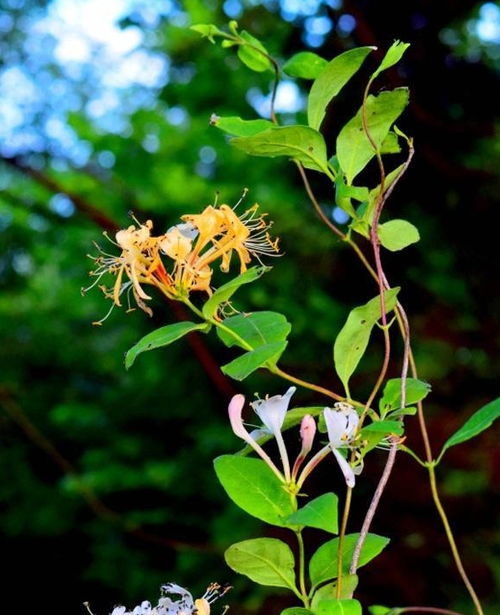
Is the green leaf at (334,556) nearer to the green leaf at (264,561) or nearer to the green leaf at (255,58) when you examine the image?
the green leaf at (264,561)

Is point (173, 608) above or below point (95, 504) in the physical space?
above

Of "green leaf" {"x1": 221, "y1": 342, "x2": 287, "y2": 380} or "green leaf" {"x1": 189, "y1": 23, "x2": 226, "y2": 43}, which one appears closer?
"green leaf" {"x1": 221, "y1": 342, "x2": 287, "y2": 380}

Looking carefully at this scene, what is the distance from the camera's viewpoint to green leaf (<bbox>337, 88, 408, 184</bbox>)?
425 millimetres

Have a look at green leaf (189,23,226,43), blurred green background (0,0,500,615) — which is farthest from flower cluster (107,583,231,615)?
blurred green background (0,0,500,615)

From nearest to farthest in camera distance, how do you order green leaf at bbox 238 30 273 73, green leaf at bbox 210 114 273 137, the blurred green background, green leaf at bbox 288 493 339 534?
green leaf at bbox 288 493 339 534, green leaf at bbox 210 114 273 137, green leaf at bbox 238 30 273 73, the blurred green background

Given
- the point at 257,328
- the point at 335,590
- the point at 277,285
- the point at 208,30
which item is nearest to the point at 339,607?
the point at 335,590

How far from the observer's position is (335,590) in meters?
0.40

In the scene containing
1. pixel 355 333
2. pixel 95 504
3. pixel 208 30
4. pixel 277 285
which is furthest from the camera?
pixel 95 504

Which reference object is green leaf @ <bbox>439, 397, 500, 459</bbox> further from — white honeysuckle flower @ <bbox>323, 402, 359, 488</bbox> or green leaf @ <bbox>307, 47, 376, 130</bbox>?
green leaf @ <bbox>307, 47, 376, 130</bbox>

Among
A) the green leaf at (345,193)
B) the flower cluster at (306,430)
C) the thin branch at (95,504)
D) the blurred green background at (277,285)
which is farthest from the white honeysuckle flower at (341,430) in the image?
the thin branch at (95,504)

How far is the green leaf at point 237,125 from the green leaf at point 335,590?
9.0 inches

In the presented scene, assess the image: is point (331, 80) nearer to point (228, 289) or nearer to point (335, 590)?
point (228, 289)

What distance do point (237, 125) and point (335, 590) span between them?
9.6 inches

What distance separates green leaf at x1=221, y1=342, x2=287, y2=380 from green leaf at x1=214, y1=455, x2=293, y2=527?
4 centimetres
